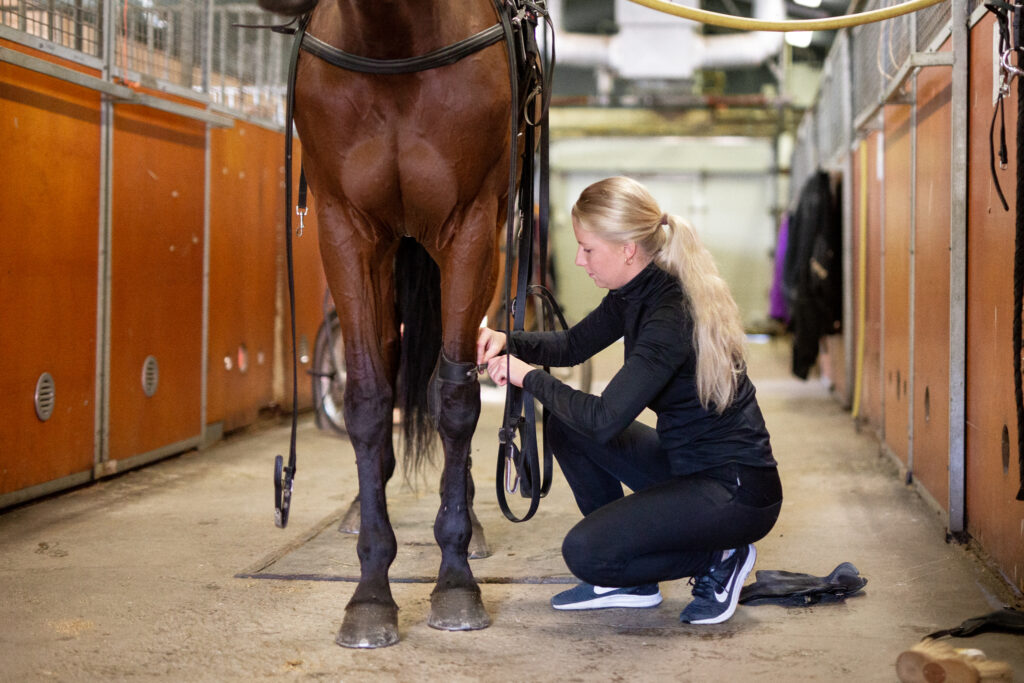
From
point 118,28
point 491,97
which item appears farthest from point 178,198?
point 491,97

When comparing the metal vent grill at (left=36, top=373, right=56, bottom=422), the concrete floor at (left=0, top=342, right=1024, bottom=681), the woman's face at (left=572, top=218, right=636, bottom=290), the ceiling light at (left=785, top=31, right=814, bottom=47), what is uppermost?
the ceiling light at (left=785, top=31, right=814, bottom=47)

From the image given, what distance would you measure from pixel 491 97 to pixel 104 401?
93.9 inches

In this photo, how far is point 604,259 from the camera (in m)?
2.30

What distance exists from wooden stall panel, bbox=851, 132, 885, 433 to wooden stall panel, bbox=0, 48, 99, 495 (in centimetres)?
343

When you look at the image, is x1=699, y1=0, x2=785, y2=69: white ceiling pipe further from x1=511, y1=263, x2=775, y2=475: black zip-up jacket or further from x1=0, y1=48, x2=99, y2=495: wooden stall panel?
x1=511, y1=263, x2=775, y2=475: black zip-up jacket

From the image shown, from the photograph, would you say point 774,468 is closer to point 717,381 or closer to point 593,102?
point 717,381

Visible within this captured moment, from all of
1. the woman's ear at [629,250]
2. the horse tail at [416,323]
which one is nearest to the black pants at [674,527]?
the woman's ear at [629,250]

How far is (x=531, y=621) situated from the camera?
2.33 m

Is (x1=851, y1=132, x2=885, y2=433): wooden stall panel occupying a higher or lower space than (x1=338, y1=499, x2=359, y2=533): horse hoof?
higher

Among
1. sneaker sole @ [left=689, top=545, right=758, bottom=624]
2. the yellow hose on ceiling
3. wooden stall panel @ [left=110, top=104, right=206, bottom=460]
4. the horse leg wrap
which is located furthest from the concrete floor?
the yellow hose on ceiling

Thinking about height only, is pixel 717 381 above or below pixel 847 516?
above

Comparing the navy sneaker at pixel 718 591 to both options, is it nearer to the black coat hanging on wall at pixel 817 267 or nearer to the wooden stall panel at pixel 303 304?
the wooden stall panel at pixel 303 304

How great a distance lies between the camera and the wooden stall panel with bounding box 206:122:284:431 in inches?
189

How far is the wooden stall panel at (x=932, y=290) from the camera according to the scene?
3.17m
